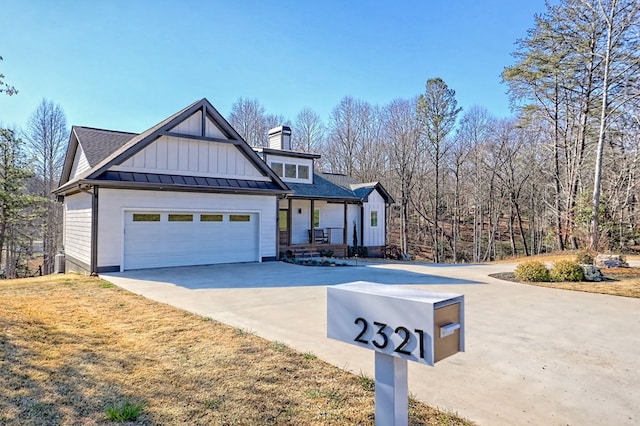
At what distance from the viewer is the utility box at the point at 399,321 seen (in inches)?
81.7

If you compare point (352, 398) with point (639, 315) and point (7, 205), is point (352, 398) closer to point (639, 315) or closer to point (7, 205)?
point (639, 315)

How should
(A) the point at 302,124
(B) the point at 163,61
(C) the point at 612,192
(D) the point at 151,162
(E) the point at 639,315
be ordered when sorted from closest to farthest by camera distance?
(E) the point at 639,315 < (D) the point at 151,162 < (B) the point at 163,61 < (C) the point at 612,192 < (A) the point at 302,124

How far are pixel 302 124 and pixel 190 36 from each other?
65.7 feet

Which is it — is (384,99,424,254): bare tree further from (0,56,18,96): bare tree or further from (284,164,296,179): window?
(0,56,18,96): bare tree

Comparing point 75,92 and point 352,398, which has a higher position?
point 75,92

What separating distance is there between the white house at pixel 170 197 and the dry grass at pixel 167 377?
6.06 m

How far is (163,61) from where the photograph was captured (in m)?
16.7

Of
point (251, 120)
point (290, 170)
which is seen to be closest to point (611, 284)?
point (290, 170)

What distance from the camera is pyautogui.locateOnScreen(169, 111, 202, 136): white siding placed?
42.0ft

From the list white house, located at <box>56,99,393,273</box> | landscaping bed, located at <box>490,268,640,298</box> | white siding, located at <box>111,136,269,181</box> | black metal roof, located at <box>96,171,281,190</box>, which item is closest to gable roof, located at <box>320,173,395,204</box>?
white house, located at <box>56,99,393,273</box>

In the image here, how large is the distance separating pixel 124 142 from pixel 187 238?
5.25 m

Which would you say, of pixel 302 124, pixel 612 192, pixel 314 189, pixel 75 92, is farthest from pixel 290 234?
pixel 302 124

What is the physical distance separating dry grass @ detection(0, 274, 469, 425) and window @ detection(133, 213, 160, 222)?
249 inches

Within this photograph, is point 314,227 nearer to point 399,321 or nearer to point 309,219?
point 309,219
